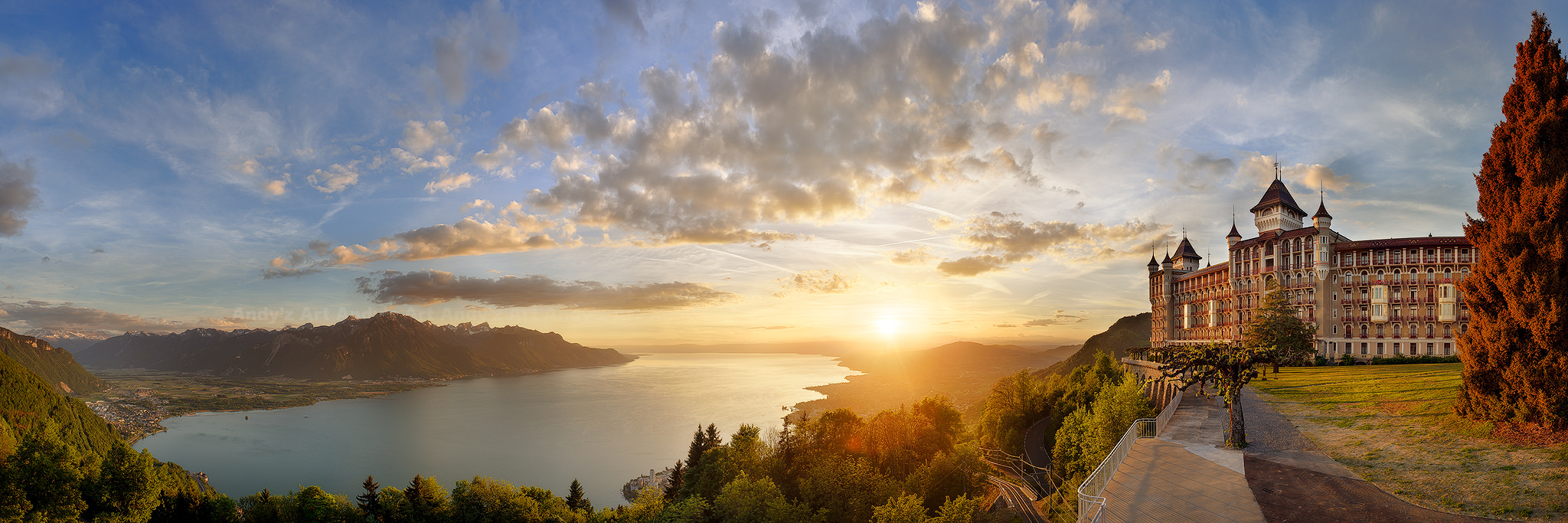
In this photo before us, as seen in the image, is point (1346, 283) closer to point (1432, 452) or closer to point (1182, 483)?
point (1432, 452)

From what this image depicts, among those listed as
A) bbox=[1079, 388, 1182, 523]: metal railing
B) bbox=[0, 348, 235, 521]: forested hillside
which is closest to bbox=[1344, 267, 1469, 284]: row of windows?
bbox=[1079, 388, 1182, 523]: metal railing

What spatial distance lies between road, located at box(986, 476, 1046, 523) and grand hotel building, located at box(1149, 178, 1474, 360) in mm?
47793

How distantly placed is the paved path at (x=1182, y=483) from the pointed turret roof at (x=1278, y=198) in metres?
82.1

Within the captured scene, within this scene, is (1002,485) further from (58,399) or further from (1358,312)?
(58,399)

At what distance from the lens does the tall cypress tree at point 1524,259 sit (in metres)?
22.4

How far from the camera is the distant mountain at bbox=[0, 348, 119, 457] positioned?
126500mm

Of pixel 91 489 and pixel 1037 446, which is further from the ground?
pixel 1037 446

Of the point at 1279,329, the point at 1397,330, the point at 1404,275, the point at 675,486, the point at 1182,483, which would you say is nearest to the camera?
the point at 1182,483

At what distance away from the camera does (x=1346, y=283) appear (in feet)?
270

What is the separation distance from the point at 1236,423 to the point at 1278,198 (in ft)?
280

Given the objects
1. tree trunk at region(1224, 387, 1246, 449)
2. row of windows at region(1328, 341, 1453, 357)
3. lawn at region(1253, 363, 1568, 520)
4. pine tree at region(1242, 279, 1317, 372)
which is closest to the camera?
lawn at region(1253, 363, 1568, 520)

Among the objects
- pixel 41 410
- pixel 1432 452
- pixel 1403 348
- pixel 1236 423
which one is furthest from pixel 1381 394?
pixel 41 410

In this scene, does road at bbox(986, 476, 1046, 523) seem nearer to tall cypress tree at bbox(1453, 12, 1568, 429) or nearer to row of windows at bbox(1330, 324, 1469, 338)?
tall cypress tree at bbox(1453, 12, 1568, 429)

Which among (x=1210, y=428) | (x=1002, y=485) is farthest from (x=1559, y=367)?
(x=1002, y=485)
